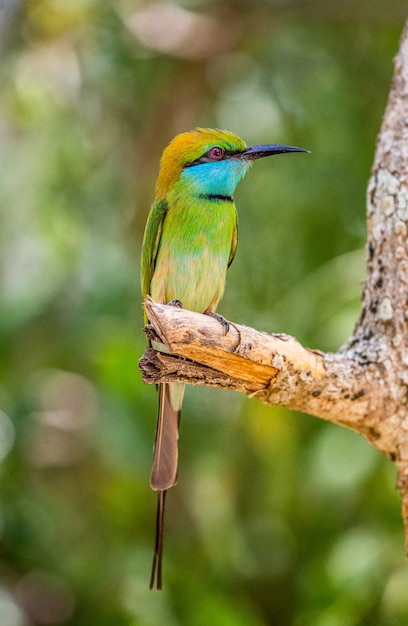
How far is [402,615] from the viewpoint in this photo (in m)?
2.98

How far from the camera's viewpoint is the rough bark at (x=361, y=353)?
6.93 ft

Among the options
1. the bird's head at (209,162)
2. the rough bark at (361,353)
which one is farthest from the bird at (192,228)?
the rough bark at (361,353)

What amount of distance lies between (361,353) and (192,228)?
660 mm

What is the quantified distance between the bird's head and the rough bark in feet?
1.28

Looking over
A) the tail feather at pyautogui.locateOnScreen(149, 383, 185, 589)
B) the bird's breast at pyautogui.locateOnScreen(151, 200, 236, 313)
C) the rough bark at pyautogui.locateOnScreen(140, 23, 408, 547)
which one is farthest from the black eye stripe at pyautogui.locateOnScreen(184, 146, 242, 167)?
the tail feather at pyautogui.locateOnScreen(149, 383, 185, 589)

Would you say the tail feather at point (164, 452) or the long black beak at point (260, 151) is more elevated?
the long black beak at point (260, 151)

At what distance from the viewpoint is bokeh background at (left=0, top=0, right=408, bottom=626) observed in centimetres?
339

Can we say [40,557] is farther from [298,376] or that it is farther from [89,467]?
[298,376]

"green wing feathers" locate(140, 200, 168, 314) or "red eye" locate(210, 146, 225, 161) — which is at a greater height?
"red eye" locate(210, 146, 225, 161)

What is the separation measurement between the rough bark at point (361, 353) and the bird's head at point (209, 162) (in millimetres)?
392

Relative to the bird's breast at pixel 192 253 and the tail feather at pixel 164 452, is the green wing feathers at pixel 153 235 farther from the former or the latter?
the tail feather at pixel 164 452

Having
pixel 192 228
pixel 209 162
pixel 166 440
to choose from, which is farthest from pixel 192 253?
pixel 166 440

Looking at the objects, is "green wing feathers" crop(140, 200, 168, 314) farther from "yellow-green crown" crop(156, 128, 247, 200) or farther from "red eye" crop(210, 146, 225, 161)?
"red eye" crop(210, 146, 225, 161)

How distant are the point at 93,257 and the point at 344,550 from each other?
1660mm
